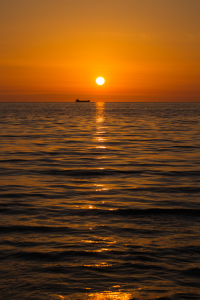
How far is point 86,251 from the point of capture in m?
6.75

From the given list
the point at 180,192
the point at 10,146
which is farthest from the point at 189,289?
the point at 10,146

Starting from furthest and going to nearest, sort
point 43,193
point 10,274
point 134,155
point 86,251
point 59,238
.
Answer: point 134,155, point 43,193, point 59,238, point 86,251, point 10,274

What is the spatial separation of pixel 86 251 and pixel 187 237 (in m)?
2.10

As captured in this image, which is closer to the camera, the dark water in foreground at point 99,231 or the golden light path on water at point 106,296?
the golden light path on water at point 106,296

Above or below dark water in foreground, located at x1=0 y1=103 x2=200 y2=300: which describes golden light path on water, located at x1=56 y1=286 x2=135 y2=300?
below

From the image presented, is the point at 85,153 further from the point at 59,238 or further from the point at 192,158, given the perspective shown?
the point at 59,238

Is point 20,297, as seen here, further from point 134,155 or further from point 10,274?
point 134,155

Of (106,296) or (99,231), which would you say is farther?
(99,231)

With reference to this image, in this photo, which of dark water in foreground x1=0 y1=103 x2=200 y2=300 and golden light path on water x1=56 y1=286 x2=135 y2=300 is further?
dark water in foreground x1=0 y1=103 x2=200 y2=300

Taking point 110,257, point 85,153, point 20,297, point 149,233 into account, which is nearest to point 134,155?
point 85,153

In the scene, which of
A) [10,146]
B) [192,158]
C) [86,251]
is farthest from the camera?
[10,146]

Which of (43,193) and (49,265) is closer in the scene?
(49,265)

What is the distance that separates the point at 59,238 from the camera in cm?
740

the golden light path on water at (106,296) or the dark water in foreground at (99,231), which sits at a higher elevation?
the dark water in foreground at (99,231)
